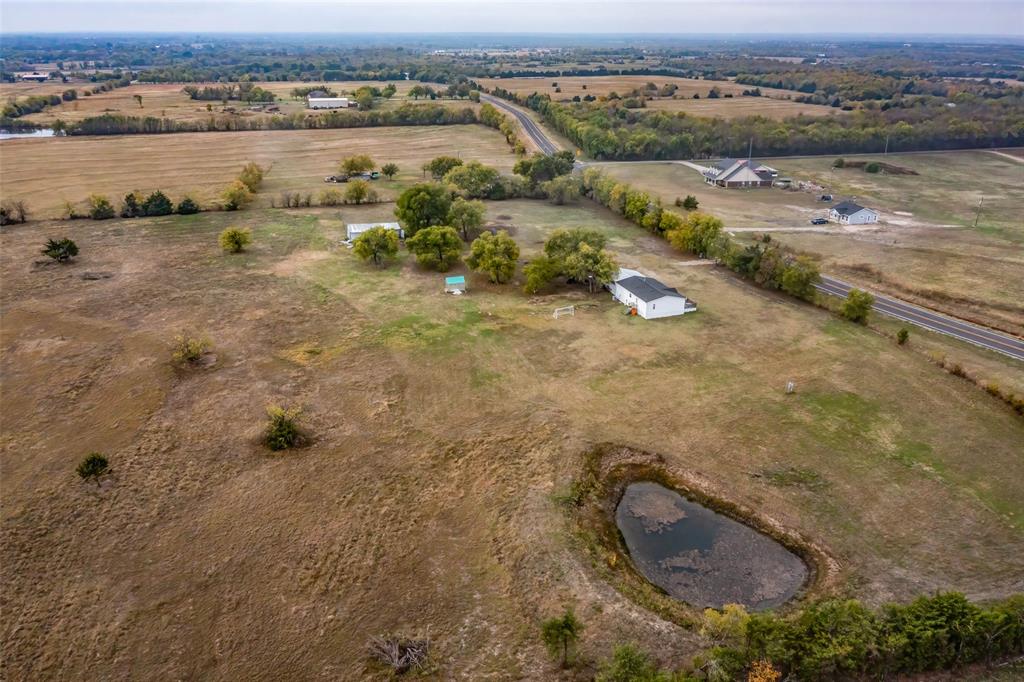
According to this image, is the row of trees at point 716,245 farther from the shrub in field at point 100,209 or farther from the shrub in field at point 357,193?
the shrub in field at point 100,209

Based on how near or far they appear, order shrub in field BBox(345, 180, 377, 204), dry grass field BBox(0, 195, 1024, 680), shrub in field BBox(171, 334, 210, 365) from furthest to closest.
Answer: shrub in field BBox(345, 180, 377, 204) → shrub in field BBox(171, 334, 210, 365) → dry grass field BBox(0, 195, 1024, 680)

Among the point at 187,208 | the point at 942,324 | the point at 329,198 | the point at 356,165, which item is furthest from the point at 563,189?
the point at 187,208

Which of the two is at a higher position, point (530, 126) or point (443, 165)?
point (530, 126)

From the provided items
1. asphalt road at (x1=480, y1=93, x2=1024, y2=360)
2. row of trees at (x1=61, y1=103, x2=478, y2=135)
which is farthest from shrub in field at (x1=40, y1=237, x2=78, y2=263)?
row of trees at (x1=61, y1=103, x2=478, y2=135)

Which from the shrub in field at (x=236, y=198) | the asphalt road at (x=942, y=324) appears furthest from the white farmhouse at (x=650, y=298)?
the shrub in field at (x=236, y=198)

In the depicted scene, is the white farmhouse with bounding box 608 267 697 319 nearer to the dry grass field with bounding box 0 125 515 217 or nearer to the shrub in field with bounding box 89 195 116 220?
the dry grass field with bounding box 0 125 515 217

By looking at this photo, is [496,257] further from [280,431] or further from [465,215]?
[280,431]
